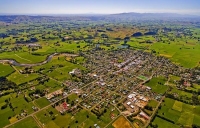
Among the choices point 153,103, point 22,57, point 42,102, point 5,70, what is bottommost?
point 153,103

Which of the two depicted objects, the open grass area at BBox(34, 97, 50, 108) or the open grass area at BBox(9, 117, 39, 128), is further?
the open grass area at BBox(34, 97, 50, 108)

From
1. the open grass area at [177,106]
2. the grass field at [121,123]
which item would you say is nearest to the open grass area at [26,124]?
the grass field at [121,123]

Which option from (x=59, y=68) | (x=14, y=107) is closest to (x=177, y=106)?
(x=14, y=107)

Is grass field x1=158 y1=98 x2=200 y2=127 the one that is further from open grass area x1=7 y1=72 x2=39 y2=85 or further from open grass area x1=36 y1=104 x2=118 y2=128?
open grass area x1=7 y1=72 x2=39 y2=85

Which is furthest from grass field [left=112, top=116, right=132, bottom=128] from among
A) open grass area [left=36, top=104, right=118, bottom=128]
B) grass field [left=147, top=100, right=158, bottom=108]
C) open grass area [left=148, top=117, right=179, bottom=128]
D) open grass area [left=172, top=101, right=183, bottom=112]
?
open grass area [left=172, top=101, right=183, bottom=112]

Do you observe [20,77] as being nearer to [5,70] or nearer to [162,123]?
[5,70]

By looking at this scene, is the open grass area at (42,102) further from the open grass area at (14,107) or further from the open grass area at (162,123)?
the open grass area at (162,123)
